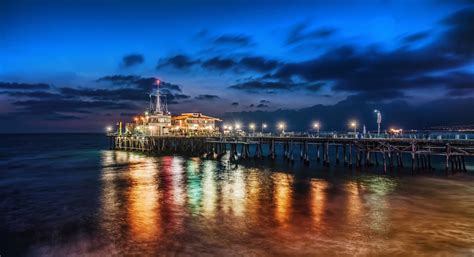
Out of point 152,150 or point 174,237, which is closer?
point 174,237

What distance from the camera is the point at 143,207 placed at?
2503 cm

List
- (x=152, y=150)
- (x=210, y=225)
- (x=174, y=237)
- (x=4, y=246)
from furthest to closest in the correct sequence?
(x=152, y=150)
(x=210, y=225)
(x=174, y=237)
(x=4, y=246)

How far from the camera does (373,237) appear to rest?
17562mm

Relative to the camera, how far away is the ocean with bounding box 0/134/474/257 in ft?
53.9

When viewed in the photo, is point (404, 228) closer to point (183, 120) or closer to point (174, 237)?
point (174, 237)

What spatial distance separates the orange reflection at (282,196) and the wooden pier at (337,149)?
35.6ft

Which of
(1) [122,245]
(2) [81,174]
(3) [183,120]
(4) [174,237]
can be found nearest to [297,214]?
(4) [174,237]

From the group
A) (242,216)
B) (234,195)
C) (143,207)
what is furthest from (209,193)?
(242,216)

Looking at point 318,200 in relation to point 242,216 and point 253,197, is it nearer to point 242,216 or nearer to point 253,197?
point 253,197

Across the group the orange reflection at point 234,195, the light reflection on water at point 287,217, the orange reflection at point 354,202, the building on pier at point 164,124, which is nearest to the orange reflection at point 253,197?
the light reflection on water at point 287,217

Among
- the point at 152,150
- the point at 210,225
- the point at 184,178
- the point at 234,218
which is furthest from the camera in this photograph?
the point at 152,150

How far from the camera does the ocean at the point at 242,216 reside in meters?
16.4

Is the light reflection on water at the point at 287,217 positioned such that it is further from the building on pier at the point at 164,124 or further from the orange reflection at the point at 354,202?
the building on pier at the point at 164,124

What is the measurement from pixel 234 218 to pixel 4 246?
12.8 meters
